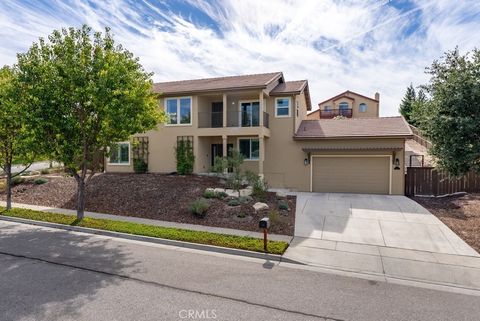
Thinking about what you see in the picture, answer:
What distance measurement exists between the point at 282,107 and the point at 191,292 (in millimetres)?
14273

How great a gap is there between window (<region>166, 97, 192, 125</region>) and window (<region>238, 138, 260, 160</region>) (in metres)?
3.61

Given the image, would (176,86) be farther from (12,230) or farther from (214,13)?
(12,230)

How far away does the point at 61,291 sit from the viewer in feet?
16.5

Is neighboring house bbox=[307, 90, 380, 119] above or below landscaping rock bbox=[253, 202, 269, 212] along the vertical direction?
above

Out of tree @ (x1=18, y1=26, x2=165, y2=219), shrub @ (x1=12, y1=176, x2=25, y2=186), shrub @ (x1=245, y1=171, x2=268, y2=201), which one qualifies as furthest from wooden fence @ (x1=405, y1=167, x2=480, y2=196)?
shrub @ (x1=12, y1=176, x2=25, y2=186)

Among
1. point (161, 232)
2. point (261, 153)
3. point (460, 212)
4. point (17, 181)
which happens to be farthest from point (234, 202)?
point (17, 181)

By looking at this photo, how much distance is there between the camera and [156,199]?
12.7 meters

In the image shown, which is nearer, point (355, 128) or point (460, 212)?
point (460, 212)

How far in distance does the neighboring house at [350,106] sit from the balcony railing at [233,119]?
83.1ft

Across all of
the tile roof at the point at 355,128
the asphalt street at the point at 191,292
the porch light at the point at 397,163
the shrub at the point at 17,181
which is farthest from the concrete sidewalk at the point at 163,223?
the porch light at the point at 397,163

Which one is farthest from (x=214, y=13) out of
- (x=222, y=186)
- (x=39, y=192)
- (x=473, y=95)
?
(x=39, y=192)

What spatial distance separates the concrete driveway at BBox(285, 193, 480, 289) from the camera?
6.37 meters

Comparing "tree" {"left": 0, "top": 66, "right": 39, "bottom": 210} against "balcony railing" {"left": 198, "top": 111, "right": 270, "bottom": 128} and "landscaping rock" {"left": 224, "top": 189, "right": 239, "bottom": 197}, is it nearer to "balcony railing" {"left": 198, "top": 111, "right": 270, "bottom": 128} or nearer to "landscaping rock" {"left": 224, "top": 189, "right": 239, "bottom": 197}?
"landscaping rock" {"left": 224, "top": 189, "right": 239, "bottom": 197}

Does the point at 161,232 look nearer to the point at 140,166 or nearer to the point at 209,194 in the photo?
the point at 209,194
